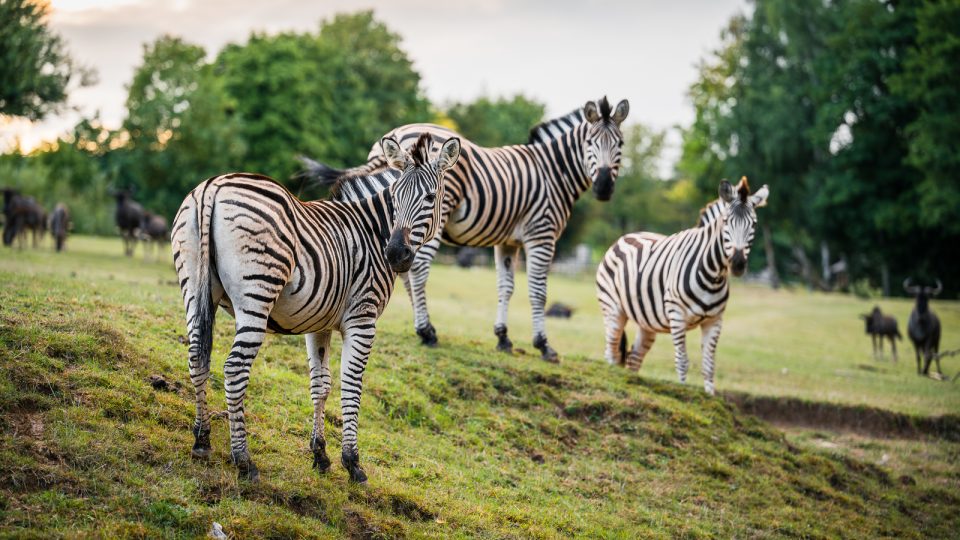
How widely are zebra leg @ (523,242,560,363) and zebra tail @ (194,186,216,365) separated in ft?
22.9

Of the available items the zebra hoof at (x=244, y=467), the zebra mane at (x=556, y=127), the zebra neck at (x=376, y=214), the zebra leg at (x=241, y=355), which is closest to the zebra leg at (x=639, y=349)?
the zebra mane at (x=556, y=127)

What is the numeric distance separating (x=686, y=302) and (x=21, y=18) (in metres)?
22.3

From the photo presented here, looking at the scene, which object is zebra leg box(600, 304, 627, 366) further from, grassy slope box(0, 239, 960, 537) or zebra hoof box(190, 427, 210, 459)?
zebra hoof box(190, 427, 210, 459)

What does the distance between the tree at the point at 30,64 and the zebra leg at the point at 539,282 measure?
18.8 m

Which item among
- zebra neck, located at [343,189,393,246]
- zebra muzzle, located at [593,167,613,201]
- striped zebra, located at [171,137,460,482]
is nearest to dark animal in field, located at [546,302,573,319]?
zebra muzzle, located at [593,167,613,201]

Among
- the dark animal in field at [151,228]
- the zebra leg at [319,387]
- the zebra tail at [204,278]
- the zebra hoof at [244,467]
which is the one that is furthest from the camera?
the dark animal in field at [151,228]

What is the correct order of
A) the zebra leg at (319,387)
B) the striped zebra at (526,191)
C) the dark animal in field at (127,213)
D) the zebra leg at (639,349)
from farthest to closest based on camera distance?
1. the dark animal in field at (127,213)
2. the zebra leg at (639,349)
3. the striped zebra at (526,191)
4. the zebra leg at (319,387)

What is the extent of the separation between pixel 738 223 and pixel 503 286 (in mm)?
3664

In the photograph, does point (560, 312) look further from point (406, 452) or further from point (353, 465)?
point (353, 465)

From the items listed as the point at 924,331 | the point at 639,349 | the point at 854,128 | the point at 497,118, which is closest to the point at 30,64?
the point at 639,349

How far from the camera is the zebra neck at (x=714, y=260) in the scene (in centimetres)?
1323

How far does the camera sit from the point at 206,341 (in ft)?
21.9

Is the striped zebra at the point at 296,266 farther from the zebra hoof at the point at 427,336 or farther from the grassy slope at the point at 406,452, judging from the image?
the zebra hoof at the point at 427,336

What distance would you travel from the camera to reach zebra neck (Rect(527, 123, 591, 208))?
1366 cm
